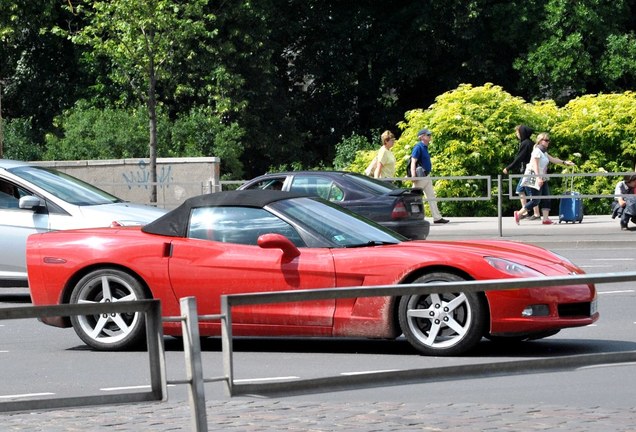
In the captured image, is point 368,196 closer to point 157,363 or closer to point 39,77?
point 157,363

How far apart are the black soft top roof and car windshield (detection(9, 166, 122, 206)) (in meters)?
4.24

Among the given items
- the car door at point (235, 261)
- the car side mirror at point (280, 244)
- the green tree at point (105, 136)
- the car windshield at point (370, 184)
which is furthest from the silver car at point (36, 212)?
the green tree at point (105, 136)

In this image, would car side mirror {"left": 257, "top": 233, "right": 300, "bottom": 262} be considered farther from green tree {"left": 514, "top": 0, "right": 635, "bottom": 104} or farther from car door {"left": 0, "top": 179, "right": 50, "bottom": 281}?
green tree {"left": 514, "top": 0, "right": 635, "bottom": 104}

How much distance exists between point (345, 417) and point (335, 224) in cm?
446

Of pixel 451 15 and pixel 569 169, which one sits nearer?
pixel 569 169

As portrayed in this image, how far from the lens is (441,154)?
98.2ft

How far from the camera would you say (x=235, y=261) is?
391 inches

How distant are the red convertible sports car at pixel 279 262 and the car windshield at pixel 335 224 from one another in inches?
0.4

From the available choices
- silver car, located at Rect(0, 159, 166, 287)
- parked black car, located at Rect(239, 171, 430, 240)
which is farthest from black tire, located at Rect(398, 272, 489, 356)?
parked black car, located at Rect(239, 171, 430, 240)

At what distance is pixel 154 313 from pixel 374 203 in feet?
48.9

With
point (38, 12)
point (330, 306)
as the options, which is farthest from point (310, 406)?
point (38, 12)

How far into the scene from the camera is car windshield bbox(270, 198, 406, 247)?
32.9ft

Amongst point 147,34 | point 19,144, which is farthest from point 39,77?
point 147,34

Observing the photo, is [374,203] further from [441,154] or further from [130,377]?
[130,377]
